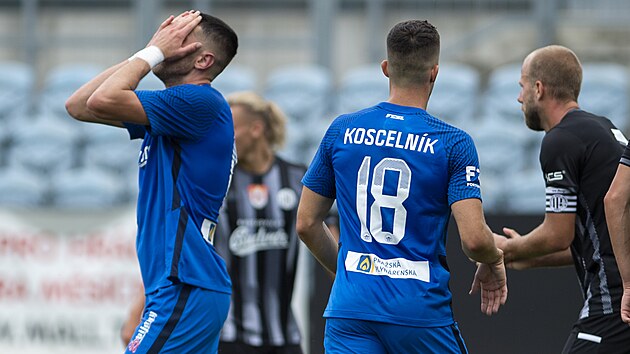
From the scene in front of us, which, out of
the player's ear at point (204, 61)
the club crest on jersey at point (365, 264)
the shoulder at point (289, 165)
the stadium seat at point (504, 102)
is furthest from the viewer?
the stadium seat at point (504, 102)

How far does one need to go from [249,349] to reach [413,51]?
8.72 ft

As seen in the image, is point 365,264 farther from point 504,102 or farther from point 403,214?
point 504,102

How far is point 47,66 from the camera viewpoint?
14.9 metres

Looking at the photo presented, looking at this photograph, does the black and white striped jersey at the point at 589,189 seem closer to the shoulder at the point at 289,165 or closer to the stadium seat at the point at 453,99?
the shoulder at the point at 289,165

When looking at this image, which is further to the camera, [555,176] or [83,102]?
[555,176]

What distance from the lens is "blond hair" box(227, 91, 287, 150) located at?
6.82 metres

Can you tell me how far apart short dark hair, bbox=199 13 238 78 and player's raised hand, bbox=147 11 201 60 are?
51 millimetres

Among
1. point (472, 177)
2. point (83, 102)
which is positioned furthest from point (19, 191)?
point (472, 177)

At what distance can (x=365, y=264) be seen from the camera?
4.38m

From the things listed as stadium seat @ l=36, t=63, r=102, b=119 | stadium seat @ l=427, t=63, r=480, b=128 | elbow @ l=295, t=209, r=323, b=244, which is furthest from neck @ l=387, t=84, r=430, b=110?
stadium seat @ l=36, t=63, r=102, b=119

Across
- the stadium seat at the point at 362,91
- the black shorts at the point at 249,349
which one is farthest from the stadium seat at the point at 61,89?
the black shorts at the point at 249,349

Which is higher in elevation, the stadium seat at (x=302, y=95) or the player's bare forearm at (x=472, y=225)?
the player's bare forearm at (x=472, y=225)

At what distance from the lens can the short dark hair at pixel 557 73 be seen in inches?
211

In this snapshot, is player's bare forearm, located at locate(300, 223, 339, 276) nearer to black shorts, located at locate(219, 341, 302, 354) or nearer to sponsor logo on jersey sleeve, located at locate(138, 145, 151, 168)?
sponsor logo on jersey sleeve, located at locate(138, 145, 151, 168)
